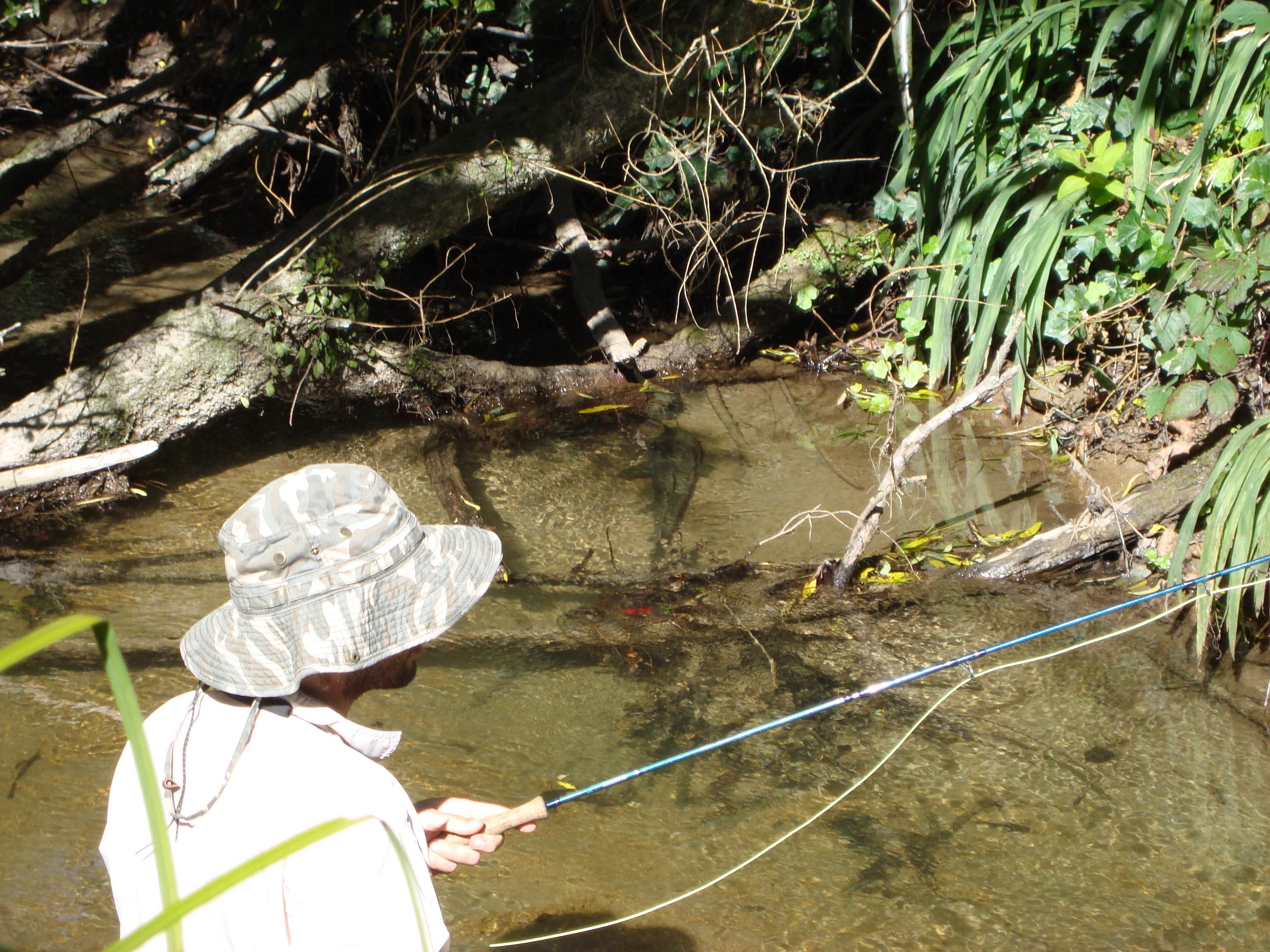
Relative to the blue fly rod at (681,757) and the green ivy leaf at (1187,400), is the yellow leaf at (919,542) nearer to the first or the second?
the green ivy leaf at (1187,400)

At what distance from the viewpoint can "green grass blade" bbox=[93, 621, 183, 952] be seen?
583 millimetres

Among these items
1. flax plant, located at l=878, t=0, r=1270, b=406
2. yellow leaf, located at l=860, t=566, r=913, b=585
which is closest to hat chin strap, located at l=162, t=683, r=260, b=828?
yellow leaf, located at l=860, t=566, r=913, b=585

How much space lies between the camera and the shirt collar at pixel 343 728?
4.44 feet

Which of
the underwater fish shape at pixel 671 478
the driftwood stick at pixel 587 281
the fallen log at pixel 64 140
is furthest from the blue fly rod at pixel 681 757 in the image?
the fallen log at pixel 64 140

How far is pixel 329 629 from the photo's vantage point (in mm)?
1315

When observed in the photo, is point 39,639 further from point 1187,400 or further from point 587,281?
point 587,281

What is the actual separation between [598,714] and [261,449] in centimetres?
234

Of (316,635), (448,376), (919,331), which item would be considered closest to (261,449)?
(448,376)

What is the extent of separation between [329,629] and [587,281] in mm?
4535

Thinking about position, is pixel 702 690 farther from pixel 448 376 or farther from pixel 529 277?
pixel 529 277

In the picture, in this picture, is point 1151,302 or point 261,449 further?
point 261,449

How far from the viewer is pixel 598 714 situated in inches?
120

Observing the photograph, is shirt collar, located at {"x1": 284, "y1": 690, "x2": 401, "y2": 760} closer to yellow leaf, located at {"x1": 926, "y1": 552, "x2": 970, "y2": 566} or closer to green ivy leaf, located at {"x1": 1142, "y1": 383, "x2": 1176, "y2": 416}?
yellow leaf, located at {"x1": 926, "y1": 552, "x2": 970, "y2": 566}

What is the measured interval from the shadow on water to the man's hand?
75 cm
